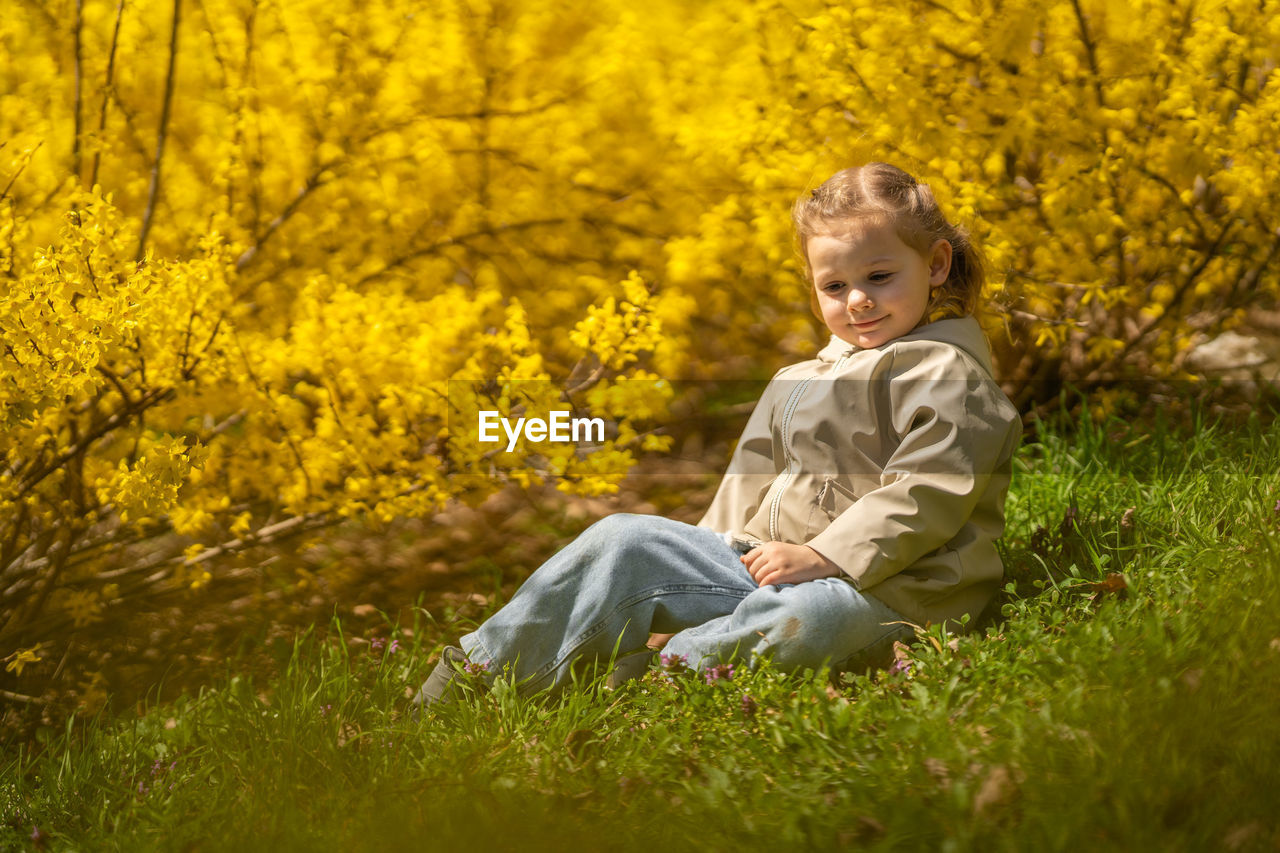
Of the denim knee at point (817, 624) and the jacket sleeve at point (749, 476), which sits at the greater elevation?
the jacket sleeve at point (749, 476)

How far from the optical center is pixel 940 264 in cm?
236

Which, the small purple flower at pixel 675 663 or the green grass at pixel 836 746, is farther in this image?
the small purple flower at pixel 675 663

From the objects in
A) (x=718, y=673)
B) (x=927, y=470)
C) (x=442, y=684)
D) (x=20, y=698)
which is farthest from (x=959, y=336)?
(x=20, y=698)

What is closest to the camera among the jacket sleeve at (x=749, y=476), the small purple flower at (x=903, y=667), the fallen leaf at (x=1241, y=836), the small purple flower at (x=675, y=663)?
the fallen leaf at (x=1241, y=836)

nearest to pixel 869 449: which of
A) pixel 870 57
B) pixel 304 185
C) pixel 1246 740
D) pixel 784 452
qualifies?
pixel 784 452

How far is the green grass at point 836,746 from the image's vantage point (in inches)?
61.1

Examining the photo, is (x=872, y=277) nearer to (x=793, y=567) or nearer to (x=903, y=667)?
(x=793, y=567)

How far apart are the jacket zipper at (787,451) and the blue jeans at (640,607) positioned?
11 centimetres

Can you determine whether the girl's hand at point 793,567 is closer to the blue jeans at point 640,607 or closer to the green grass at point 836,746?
the blue jeans at point 640,607

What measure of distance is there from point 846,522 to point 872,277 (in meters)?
0.52

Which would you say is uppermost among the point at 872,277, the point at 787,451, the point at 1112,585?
the point at 872,277

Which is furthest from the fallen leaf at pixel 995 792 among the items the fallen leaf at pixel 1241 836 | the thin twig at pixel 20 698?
the thin twig at pixel 20 698

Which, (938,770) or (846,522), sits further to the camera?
(846,522)

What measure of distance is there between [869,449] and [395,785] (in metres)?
1.13
